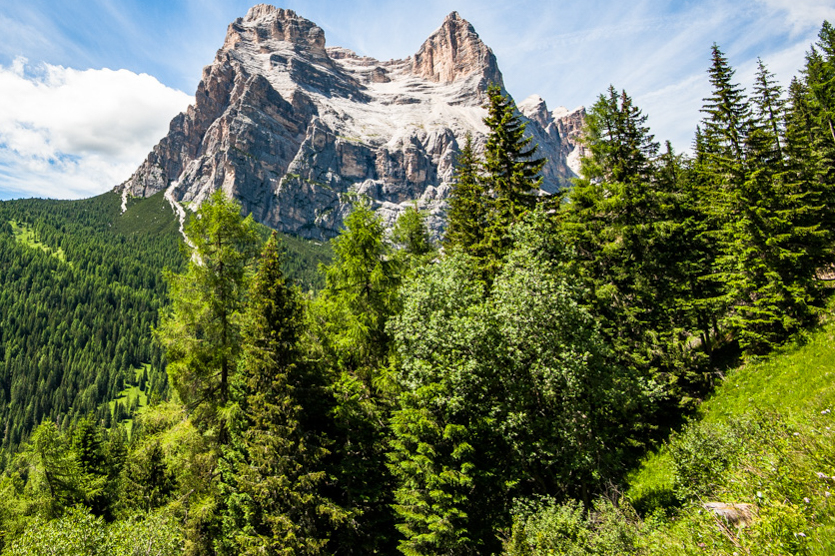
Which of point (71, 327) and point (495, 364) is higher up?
point (71, 327)

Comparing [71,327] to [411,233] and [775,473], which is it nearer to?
[411,233]

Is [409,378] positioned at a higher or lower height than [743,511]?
Result: higher

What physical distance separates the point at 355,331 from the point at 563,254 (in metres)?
10.3

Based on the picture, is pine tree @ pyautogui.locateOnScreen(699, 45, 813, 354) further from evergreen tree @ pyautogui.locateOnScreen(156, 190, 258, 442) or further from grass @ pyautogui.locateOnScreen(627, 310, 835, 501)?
evergreen tree @ pyautogui.locateOnScreen(156, 190, 258, 442)

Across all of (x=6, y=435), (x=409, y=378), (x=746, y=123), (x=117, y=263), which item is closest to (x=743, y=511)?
(x=409, y=378)

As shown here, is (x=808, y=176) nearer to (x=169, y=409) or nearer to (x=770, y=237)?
(x=770, y=237)

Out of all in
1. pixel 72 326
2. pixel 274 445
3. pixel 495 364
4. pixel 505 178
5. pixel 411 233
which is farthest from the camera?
pixel 72 326

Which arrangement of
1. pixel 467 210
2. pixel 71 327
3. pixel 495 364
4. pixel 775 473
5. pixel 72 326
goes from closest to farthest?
1. pixel 775 473
2. pixel 495 364
3. pixel 467 210
4. pixel 72 326
5. pixel 71 327

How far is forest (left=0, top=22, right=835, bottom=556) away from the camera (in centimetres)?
1459

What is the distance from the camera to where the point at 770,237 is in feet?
58.5

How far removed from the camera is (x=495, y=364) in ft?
53.6

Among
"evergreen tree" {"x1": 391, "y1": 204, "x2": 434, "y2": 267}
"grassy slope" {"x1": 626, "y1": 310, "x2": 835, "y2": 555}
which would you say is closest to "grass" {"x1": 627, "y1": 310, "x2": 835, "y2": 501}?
"grassy slope" {"x1": 626, "y1": 310, "x2": 835, "y2": 555}

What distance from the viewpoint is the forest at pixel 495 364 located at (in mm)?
14586

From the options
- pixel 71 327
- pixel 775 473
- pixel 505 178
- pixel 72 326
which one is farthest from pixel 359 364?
pixel 71 327
